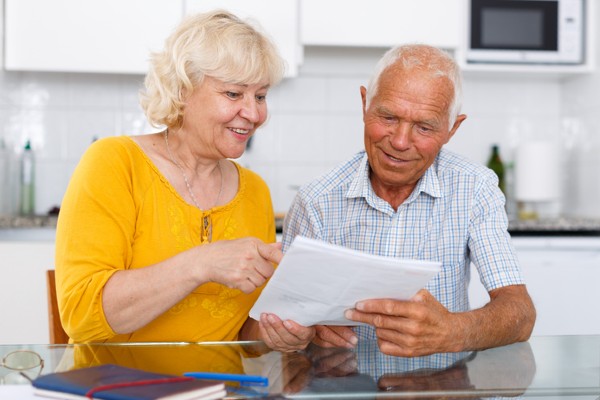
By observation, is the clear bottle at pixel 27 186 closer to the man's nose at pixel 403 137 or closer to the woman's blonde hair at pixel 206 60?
the woman's blonde hair at pixel 206 60

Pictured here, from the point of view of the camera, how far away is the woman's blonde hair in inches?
61.5

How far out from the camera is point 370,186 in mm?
1771

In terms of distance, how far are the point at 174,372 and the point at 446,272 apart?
0.80m

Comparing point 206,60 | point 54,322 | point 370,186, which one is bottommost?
point 54,322

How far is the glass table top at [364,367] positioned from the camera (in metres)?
1.07

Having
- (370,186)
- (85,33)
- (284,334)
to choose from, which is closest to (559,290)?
(370,186)

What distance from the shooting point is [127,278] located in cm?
137

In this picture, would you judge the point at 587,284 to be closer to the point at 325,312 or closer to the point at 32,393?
the point at 325,312

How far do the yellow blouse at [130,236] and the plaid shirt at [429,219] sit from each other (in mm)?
176

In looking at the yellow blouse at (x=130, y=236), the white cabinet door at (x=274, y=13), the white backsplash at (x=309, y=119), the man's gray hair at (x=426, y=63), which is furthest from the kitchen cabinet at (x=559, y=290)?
the yellow blouse at (x=130, y=236)

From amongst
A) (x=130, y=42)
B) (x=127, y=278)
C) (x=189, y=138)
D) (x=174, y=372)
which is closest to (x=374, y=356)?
(x=174, y=372)

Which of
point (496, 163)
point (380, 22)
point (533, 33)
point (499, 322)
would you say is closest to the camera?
point (499, 322)

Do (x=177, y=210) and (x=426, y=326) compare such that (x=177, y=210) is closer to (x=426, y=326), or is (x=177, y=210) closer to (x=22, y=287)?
(x=426, y=326)

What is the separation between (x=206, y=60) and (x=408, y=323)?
69cm
